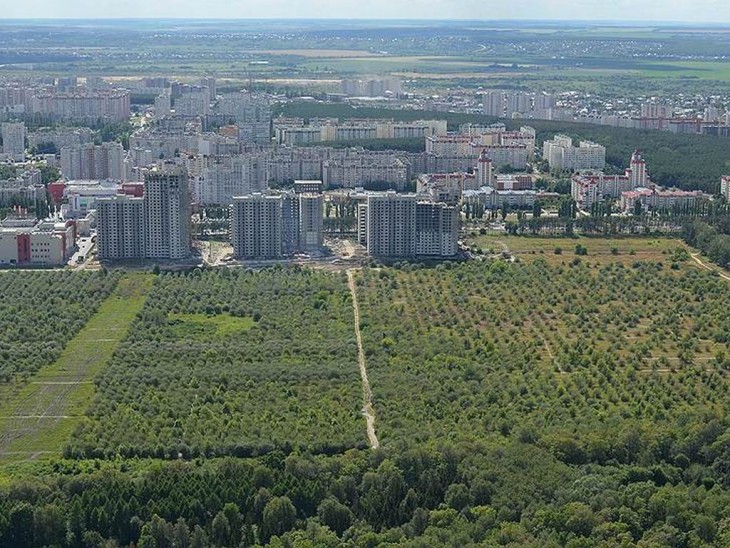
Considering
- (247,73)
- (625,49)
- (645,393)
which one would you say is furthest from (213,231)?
(625,49)

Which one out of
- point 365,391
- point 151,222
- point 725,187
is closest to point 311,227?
point 151,222

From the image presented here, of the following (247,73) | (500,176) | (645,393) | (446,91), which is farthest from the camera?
(247,73)

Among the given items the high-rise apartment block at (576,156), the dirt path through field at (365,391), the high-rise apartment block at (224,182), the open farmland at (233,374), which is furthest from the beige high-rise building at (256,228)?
the high-rise apartment block at (576,156)

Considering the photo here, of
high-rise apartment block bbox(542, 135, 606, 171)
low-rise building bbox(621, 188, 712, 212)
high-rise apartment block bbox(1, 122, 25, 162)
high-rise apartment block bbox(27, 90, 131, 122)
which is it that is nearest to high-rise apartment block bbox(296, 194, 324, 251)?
low-rise building bbox(621, 188, 712, 212)

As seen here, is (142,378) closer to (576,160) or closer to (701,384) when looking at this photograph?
(701,384)

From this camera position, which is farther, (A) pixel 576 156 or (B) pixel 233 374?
(A) pixel 576 156

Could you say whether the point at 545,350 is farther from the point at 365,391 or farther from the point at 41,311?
the point at 41,311
